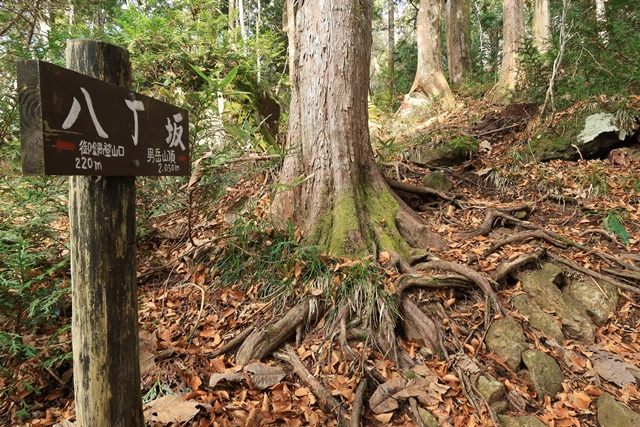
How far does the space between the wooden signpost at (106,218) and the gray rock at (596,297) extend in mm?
3981

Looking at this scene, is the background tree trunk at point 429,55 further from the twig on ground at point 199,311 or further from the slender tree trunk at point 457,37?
the twig on ground at point 199,311

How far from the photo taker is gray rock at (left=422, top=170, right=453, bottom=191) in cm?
555

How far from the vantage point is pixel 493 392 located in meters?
2.71

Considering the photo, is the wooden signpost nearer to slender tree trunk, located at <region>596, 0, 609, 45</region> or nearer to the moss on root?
the moss on root

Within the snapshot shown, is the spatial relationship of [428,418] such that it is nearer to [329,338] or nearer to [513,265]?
[329,338]

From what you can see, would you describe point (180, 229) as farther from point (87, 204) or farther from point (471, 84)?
point (471, 84)

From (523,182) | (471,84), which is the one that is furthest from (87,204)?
(471,84)

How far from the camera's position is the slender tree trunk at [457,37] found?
1312 centimetres

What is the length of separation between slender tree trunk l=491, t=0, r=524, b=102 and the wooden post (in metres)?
9.12

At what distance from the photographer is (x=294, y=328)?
3.11 meters

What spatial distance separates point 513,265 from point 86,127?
3.80 meters

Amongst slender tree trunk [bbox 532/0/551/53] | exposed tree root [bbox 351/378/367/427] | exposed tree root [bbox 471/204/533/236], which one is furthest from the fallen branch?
slender tree trunk [bbox 532/0/551/53]

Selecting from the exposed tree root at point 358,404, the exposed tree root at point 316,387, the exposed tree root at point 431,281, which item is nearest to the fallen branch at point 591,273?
the exposed tree root at point 431,281

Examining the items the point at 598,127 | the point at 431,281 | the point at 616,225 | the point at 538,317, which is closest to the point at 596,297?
the point at 538,317
